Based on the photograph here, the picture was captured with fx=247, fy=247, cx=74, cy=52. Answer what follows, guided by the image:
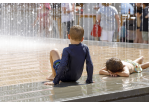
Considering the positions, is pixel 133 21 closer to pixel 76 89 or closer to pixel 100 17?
pixel 100 17

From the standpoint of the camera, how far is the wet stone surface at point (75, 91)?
232cm

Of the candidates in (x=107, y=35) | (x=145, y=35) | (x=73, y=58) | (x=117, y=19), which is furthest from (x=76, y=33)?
(x=107, y=35)

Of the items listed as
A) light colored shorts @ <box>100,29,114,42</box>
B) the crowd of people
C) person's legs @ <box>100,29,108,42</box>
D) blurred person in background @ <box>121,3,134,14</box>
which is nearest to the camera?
the crowd of people

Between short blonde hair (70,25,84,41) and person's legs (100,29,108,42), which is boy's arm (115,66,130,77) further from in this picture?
person's legs (100,29,108,42)

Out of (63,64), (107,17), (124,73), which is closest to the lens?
(63,64)

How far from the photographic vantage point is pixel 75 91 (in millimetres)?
2541

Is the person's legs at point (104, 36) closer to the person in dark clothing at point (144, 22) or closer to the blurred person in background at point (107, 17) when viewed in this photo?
the blurred person in background at point (107, 17)

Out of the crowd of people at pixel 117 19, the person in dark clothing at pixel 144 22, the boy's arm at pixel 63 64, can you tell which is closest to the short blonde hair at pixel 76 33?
the boy's arm at pixel 63 64

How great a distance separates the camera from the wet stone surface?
232 centimetres

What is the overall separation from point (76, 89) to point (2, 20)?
49.0 feet

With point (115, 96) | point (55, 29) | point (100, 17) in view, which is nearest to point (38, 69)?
point (115, 96)

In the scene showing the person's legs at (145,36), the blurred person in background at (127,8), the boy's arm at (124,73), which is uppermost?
the blurred person in background at (127,8)

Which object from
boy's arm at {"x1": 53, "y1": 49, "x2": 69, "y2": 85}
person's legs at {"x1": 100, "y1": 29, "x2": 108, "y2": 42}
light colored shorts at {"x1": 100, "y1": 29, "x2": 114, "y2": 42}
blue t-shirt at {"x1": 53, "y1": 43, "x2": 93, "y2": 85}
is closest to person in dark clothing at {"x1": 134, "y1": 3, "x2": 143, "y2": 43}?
light colored shorts at {"x1": 100, "y1": 29, "x2": 114, "y2": 42}

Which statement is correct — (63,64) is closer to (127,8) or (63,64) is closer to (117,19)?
(117,19)
